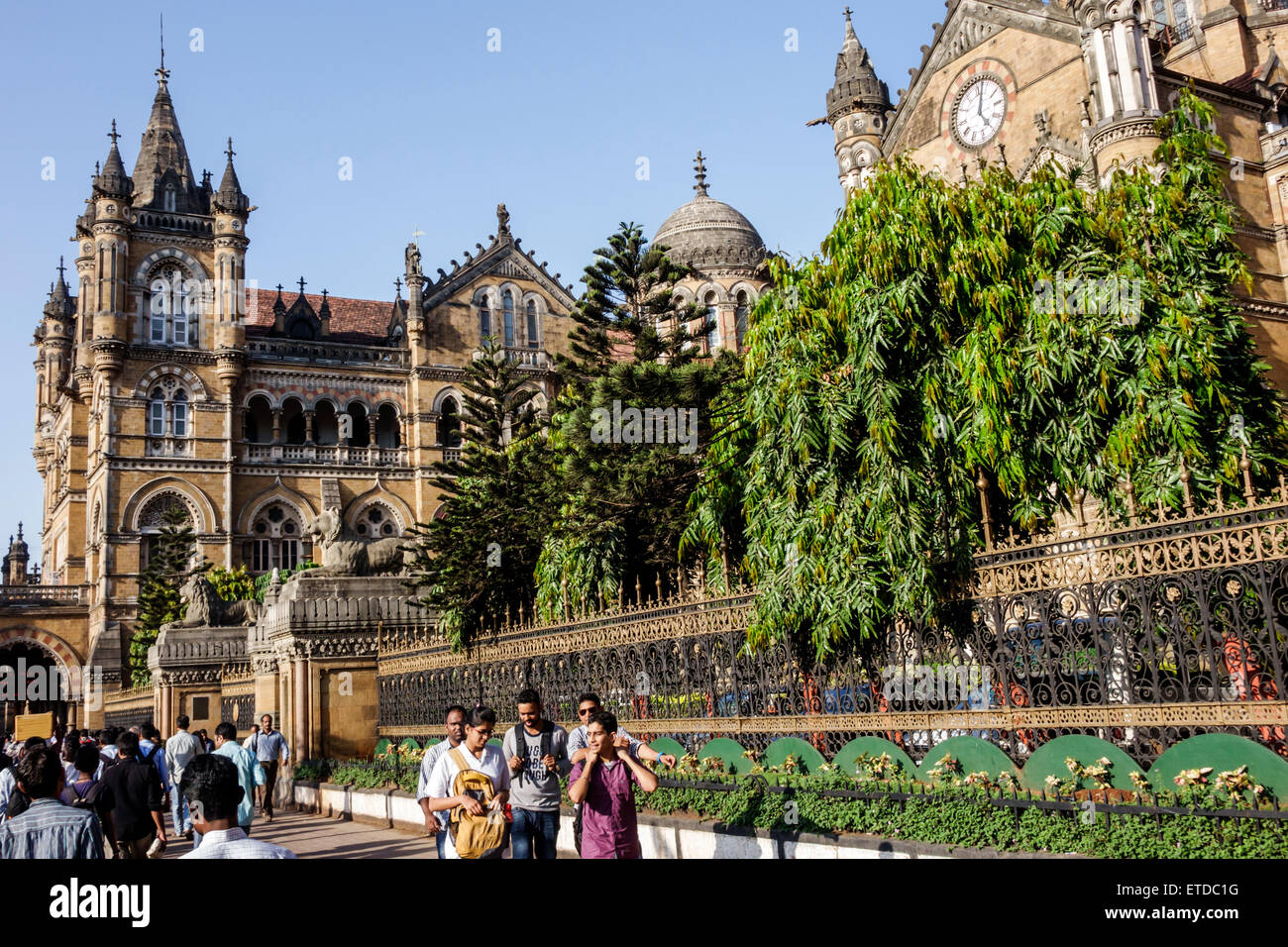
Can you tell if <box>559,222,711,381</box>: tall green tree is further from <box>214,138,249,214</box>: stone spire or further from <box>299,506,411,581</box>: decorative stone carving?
<box>214,138,249,214</box>: stone spire

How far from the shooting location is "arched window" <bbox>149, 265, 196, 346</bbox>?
4291 cm

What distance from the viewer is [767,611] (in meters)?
9.02

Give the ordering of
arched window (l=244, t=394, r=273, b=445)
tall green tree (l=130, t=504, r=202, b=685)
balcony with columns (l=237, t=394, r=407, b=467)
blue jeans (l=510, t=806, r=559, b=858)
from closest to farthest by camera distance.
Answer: blue jeans (l=510, t=806, r=559, b=858)
tall green tree (l=130, t=504, r=202, b=685)
balcony with columns (l=237, t=394, r=407, b=467)
arched window (l=244, t=394, r=273, b=445)

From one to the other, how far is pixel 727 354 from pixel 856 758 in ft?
31.6

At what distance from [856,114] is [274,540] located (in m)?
28.3

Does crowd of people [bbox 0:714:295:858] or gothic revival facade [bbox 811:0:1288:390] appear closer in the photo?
crowd of people [bbox 0:714:295:858]

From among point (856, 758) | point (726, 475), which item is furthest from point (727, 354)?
point (856, 758)

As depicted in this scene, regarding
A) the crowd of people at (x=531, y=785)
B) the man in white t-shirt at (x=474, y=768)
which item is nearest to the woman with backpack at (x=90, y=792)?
the crowd of people at (x=531, y=785)

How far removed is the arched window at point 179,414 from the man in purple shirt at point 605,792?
40523mm

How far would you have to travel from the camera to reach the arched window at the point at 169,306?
42906mm

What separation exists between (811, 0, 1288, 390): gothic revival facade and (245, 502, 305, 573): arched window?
89.4ft

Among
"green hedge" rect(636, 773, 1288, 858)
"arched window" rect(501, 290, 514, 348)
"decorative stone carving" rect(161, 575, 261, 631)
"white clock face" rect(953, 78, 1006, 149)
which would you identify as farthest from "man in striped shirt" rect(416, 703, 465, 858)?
"arched window" rect(501, 290, 514, 348)

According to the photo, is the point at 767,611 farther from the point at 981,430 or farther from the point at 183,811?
the point at 183,811

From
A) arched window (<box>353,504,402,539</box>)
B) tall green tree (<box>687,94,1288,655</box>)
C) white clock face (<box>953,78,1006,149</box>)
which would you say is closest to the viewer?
tall green tree (<box>687,94,1288,655</box>)
